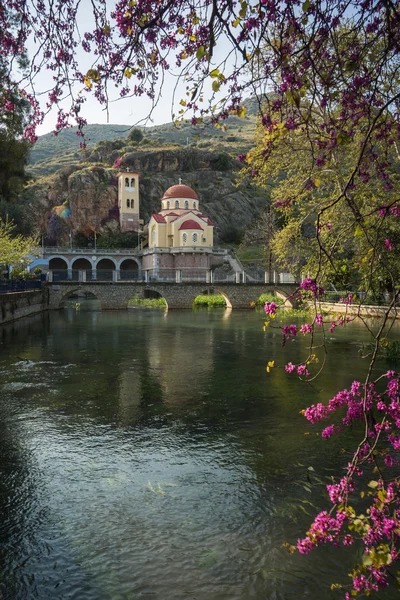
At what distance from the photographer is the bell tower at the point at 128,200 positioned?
8494 cm

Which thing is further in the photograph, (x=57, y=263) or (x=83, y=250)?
(x=57, y=263)

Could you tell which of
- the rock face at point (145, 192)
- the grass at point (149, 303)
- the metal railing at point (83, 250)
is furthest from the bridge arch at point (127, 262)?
the grass at point (149, 303)

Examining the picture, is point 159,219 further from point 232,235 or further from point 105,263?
point 232,235

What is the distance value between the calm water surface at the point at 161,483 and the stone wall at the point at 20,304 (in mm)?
15365

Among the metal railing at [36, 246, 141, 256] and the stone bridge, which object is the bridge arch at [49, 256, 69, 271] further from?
the stone bridge

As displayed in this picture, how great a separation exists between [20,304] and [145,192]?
59519 mm

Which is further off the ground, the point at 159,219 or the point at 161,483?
the point at 159,219

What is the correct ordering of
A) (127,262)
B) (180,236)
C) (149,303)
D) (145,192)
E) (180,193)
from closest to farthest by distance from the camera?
1. (149,303)
2. (180,236)
3. (180,193)
4. (127,262)
5. (145,192)

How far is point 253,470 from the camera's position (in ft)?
25.7

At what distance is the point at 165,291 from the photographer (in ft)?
156

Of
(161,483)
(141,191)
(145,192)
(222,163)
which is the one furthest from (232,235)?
(161,483)

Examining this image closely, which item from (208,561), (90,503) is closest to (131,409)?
(90,503)

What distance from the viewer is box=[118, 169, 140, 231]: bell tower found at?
8494 cm

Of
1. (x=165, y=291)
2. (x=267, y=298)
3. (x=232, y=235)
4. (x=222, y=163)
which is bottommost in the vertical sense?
(x=267, y=298)
